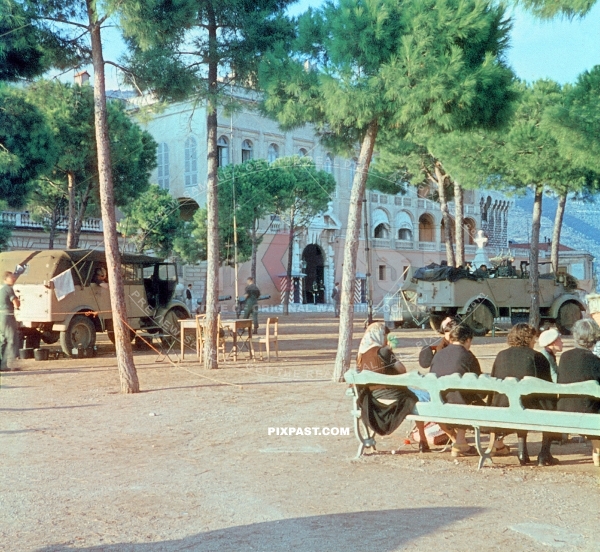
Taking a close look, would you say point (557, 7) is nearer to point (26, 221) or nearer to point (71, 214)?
point (71, 214)

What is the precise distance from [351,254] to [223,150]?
64.5 feet

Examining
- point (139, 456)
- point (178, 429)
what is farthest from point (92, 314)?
point (139, 456)

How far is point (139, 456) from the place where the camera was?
6.52 meters

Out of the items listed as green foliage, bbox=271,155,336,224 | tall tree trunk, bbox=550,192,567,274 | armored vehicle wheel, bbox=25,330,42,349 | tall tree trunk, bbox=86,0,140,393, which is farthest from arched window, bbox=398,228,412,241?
tall tree trunk, bbox=86,0,140,393

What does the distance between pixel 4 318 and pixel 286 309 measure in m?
22.3

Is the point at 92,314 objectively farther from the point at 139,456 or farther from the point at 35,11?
the point at 139,456

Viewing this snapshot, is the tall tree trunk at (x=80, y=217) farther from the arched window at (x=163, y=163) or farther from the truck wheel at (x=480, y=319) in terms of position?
the truck wheel at (x=480, y=319)

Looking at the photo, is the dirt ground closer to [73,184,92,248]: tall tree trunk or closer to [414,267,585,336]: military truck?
[414,267,585,336]: military truck

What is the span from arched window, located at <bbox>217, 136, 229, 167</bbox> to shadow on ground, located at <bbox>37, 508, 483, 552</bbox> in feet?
68.4

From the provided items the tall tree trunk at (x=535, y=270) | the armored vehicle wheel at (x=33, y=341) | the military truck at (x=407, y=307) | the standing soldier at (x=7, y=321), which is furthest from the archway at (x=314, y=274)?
the standing soldier at (x=7, y=321)

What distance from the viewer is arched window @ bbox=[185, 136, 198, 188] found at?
1146 inches

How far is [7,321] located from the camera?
12.5 meters

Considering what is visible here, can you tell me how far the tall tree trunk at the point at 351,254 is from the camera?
11133mm

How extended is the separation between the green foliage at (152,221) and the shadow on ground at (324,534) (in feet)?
88.0
